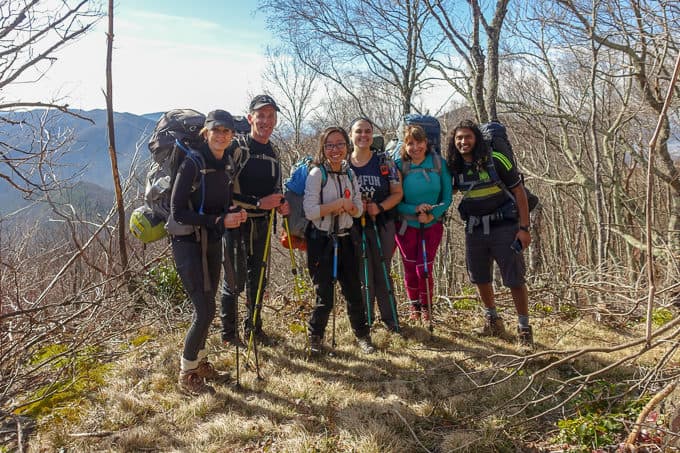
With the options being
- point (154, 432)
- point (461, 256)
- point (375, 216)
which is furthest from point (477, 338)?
point (461, 256)

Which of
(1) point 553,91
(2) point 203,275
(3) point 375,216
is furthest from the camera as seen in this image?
(1) point 553,91

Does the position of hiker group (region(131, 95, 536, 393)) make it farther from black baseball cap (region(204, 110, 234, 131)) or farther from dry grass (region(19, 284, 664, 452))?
dry grass (region(19, 284, 664, 452))

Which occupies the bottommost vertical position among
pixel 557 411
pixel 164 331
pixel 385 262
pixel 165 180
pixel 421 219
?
pixel 557 411

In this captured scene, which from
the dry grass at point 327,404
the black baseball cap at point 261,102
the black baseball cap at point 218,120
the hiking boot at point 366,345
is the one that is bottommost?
the dry grass at point 327,404

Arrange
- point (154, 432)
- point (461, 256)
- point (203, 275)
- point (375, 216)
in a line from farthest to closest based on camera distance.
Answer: point (461, 256)
point (375, 216)
point (203, 275)
point (154, 432)

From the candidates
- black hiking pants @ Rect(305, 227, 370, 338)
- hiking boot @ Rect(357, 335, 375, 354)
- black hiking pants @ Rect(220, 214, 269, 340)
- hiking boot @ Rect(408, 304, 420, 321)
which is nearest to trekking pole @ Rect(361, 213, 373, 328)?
hiking boot @ Rect(357, 335, 375, 354)

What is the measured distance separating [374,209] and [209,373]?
2.08 meters

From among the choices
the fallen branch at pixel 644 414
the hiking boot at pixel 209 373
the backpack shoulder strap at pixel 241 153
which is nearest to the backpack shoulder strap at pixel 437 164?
the backpack shoulder strap at pixel 241 153

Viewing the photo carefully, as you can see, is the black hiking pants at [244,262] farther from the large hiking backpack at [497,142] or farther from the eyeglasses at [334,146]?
the large hiking backpack at [497,142]

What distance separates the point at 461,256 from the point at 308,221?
1706 cm

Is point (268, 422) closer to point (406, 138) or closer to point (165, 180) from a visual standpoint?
point (165, 180)

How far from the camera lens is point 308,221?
3.93 m

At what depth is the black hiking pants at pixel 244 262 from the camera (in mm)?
3893

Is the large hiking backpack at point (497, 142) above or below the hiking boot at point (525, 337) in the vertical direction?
above
